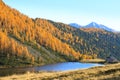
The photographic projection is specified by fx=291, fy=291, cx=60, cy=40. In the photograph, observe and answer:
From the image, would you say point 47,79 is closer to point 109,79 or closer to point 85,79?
point 85,79

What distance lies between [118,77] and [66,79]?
30.0 feet

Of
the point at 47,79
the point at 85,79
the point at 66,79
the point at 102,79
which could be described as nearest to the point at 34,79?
the point at 47,79

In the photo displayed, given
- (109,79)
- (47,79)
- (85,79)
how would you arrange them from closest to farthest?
(109,79) → (85,79) → (47,79)

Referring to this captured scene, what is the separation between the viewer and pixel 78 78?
4447 centimetres

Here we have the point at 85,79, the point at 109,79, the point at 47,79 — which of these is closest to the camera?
the point at 109,79

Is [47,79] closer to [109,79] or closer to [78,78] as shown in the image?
[78,78]

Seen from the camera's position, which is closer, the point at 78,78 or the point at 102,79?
the point at 102,79

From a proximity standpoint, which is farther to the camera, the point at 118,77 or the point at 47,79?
the point at 47,79

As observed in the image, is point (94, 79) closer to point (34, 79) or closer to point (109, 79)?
point (109, 79)

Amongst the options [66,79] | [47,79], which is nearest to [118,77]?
[66,79]

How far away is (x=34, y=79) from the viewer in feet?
173

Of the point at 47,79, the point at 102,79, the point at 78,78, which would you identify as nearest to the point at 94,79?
the point at 102,79

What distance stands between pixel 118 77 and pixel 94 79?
3.38m

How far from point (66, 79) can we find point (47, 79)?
21.8ft
